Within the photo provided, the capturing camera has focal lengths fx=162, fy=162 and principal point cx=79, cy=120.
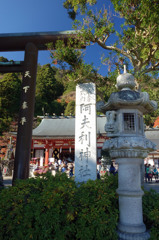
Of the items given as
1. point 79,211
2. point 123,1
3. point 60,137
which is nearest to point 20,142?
point 79,211

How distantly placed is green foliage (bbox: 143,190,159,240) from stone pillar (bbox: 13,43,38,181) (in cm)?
364

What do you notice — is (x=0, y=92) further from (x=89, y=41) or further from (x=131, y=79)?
(x=131, y=79)

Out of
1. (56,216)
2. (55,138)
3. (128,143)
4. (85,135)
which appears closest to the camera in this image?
(56,216)

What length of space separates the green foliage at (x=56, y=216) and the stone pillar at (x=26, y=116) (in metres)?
2.34

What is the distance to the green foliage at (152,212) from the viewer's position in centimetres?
282

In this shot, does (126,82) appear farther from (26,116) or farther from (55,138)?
(55,138)

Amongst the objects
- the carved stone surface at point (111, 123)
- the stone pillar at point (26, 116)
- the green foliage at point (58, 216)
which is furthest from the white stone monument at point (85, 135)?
the carved stone surface at point (111, 123)

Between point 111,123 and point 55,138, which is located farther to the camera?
point 55,138

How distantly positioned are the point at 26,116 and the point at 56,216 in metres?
3.86

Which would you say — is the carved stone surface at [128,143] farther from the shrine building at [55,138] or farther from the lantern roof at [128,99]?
Answer: the shrine building at [55,138]

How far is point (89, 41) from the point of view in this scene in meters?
5.66

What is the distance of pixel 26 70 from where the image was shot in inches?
244

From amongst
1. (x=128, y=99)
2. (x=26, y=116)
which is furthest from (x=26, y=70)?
(x=128, y=99)

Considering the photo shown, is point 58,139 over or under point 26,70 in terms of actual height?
under
